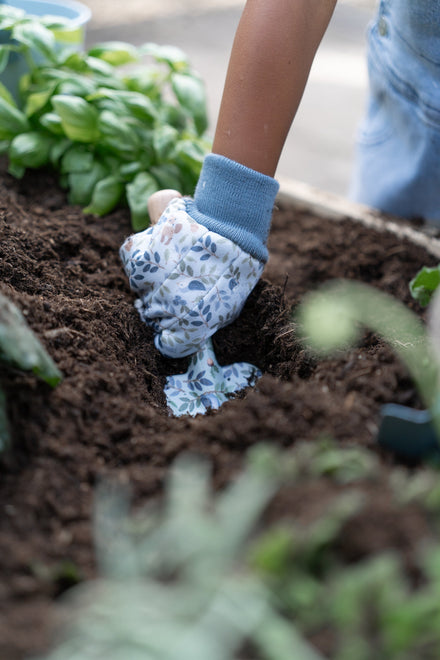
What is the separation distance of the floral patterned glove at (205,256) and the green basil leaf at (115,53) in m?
0.75

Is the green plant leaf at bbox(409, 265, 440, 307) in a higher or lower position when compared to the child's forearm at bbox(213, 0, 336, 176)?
lower

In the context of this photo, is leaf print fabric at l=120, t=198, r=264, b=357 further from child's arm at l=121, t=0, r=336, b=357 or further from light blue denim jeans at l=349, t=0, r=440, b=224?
light blue denim jeans at l=349, t=0, r=440, b=224

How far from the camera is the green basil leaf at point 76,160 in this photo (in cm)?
130

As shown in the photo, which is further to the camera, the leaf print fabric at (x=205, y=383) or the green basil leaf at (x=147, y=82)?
the green basil leaf at (x=147, y=82)

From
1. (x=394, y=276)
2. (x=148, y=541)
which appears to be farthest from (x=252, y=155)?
(x=148, y=541)

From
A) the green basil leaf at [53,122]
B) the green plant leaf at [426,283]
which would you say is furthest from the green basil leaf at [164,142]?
the green plant leaf at [426,283]

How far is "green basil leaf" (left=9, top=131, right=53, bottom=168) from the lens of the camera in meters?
1.28

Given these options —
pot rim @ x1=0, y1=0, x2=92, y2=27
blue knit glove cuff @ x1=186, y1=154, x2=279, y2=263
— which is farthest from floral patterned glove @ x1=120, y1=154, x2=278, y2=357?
pot rim @ x1=0, y1=0, x2=92, y2=27

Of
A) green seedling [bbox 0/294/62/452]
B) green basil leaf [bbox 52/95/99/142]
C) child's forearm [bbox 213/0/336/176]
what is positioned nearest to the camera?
green seedling [bbox 0/294/62/452]

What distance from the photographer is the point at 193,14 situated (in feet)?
12.7

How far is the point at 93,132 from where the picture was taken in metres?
1.28

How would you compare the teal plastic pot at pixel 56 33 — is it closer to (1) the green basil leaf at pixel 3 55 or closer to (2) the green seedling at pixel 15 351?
(1) the green basil leaf at pixel 3 55

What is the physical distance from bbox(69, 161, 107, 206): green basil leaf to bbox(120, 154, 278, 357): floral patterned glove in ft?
1.39

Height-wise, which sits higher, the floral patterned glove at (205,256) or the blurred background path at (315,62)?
the floral patterned glove at (205,256)
